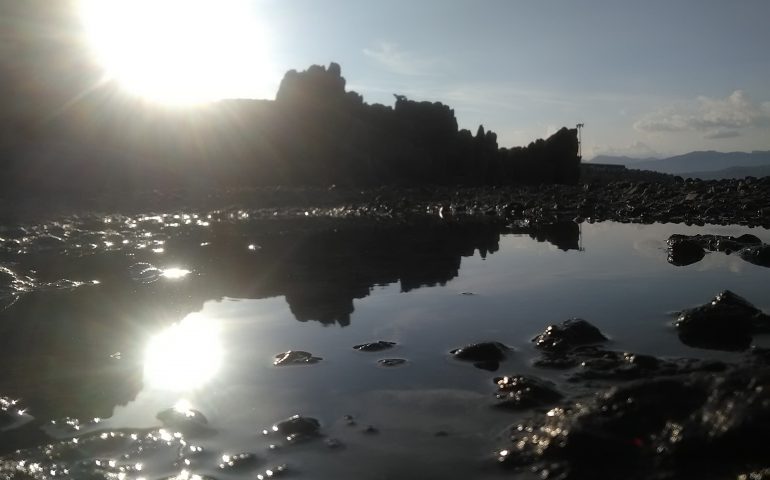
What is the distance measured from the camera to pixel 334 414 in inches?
177

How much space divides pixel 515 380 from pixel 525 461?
4.01 ft

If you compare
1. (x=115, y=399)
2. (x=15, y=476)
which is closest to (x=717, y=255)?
(x=115, y=399)

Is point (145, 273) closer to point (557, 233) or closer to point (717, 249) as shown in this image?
point (717, 249)

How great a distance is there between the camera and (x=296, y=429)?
165 inches

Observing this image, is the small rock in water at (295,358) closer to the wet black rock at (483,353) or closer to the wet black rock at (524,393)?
the wet black rock at (483,353)

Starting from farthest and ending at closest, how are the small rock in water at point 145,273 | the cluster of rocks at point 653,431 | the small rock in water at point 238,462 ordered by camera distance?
the small rock in water at point 145,273, the small rock in water at point 238,462, the cluster of rocks at point 653,431

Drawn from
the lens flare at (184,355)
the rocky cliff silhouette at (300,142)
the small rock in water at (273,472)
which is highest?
the rocky cliff silhouette at (300,142)

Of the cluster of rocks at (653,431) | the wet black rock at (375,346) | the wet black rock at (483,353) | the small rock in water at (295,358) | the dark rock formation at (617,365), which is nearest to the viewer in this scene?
the cluster of rocks at (653,431)

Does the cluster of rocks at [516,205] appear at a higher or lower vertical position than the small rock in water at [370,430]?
higher

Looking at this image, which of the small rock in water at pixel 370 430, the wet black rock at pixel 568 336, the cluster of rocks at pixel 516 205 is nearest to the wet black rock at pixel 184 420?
the small rock in water at pixel 370 430

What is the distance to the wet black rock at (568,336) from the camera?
564cm

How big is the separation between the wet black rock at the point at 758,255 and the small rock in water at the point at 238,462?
28.1ft

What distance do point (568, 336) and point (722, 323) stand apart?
1.46m

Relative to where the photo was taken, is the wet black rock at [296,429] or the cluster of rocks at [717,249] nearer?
the wet black rock at [296,429]
